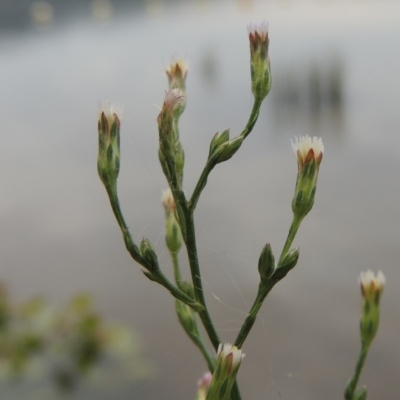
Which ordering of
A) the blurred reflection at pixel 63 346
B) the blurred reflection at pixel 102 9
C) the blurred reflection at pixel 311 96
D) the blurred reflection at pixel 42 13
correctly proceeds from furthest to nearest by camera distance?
the blurred reflection at pixel 102 9, the blurred reflection at pixel 42 13, the blurred reflection at pixel 311 96, the blurred reflection at pixel 63 346

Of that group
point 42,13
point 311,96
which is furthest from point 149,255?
point 42,13

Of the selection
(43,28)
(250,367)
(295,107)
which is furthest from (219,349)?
(43,28)

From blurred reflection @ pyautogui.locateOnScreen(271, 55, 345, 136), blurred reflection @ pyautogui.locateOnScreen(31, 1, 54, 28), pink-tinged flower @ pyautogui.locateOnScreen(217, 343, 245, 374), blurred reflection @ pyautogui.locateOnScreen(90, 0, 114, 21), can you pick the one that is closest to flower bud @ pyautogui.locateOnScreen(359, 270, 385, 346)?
pink-tinged flower @ pyautogui.locateOnScreen(217, 343, 245, 374)

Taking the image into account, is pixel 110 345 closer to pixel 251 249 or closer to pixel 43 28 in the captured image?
pixel 251 249

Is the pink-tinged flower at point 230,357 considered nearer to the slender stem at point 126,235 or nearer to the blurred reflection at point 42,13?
the slender stem at point 126,235

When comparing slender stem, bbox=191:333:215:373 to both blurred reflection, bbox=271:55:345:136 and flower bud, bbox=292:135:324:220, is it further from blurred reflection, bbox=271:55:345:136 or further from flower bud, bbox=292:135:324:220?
blurred reflection, bbox=271:55:345:136

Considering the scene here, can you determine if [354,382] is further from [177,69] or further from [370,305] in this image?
[177,69]

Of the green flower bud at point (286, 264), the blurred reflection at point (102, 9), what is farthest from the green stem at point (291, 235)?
the blurred reflection at point (102, 9)
